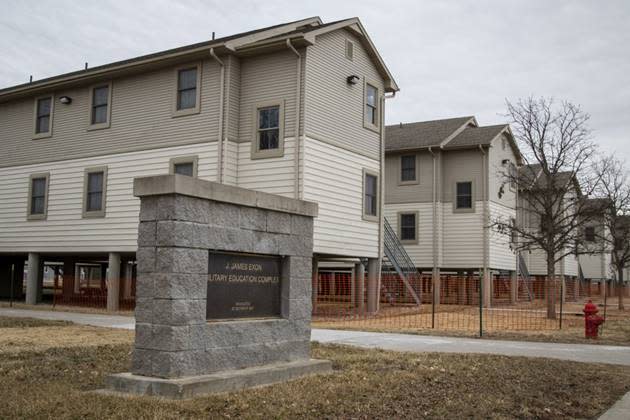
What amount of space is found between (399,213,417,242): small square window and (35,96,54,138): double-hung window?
17.4 meters

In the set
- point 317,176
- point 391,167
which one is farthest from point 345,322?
point 391,167

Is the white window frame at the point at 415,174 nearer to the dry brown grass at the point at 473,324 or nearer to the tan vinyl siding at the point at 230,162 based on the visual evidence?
the dry brown grass at the point at 473,324

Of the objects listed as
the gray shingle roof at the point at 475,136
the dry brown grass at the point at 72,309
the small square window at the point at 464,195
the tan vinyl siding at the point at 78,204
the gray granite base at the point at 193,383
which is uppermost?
the gray shingle roof at the point at 475,136

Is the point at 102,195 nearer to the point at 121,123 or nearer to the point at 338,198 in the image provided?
the point at 121,123

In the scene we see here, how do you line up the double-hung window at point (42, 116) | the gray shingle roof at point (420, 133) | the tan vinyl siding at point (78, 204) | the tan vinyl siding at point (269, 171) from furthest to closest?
the gray shingle roof at point (420, 133), the double-hung window at point (42, 116), the tan vinyl siding at point (78, 204), the tan vinyl siding at point (269, 171)

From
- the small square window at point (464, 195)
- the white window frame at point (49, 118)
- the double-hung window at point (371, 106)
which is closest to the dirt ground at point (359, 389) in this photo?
the double-hung window at point (371, 106)

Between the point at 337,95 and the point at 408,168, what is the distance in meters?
12.8

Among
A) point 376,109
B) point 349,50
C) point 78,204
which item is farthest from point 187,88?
point 376,109

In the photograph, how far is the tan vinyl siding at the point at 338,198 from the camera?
22.3 metres

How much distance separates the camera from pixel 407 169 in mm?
35938

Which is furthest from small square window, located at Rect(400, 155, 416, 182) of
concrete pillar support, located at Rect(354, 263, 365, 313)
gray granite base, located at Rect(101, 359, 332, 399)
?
gray granite base, located at Rect(101, 359, 332, 399)

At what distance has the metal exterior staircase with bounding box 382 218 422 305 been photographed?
28.8 m

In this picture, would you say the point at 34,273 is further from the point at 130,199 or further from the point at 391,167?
the point at 391,167

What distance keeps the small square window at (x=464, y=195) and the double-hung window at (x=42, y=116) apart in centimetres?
1923
